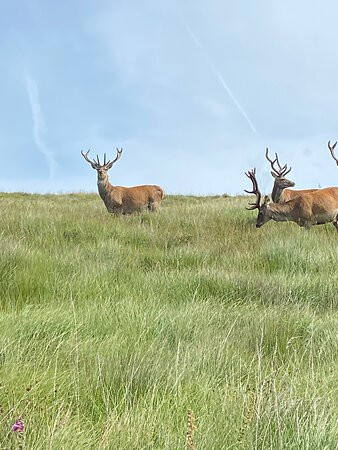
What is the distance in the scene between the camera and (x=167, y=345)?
287 cm

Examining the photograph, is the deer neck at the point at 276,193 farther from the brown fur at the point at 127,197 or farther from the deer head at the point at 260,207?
the brown fur at the point at 127,197

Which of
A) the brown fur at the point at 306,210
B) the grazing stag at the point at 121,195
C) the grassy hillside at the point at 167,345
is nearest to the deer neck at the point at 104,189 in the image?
the grazing stag at the point at 121,195

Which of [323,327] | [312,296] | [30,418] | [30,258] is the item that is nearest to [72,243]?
[30,258]

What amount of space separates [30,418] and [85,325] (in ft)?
4.24

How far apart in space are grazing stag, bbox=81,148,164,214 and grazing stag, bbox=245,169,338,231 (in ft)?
11.0

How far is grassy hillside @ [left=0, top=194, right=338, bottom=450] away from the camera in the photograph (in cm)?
178

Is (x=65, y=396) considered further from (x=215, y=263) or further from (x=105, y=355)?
(x=215, y=263)

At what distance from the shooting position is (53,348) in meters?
2.67

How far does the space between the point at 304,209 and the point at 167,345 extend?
727 centimetres

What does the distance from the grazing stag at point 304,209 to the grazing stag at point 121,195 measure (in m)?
3.36

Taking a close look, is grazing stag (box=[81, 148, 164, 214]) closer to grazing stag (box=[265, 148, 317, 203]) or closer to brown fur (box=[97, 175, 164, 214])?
brown fur (box=[97, 175, 164, 214])

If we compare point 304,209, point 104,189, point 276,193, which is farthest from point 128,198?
point 304,209

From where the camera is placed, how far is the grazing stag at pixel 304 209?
31.1 feet

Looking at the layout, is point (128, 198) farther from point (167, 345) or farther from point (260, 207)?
point (167, 345)
